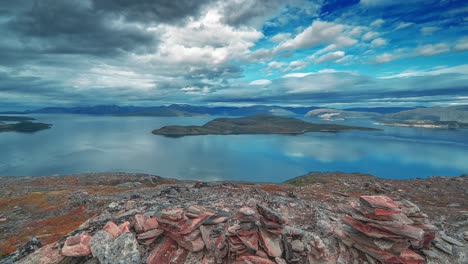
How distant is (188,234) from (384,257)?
11.4 meters

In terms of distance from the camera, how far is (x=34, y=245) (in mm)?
14930

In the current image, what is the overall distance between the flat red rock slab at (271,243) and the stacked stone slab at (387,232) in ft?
14.7

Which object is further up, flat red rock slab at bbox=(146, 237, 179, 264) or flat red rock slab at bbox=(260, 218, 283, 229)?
flat red rock slab at bbox=(260, 218, 283, 229)

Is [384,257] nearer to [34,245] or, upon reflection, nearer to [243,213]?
[243,213]

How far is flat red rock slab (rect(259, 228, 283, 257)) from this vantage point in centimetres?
1248

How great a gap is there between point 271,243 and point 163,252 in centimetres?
676

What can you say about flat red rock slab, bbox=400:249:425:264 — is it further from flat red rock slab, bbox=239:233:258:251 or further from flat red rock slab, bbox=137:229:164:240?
flat red rock slab, bbox=137:229:164:240

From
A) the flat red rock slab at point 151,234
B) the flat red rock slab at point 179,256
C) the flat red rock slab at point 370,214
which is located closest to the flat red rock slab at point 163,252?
the flat red rock slab at point 179,256

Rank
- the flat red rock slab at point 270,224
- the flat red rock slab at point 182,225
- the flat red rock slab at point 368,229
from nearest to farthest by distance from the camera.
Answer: the flat red rock slab at point 368,229, the flat red rock slab at point 270,224, the flat red rock slab at point 182,225

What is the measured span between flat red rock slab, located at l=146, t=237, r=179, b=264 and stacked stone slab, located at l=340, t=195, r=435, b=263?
11073 mm

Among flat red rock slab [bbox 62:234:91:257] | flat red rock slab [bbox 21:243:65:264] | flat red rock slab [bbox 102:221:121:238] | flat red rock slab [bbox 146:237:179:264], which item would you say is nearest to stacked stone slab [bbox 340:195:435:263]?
flat red rock slab [bbox 146:237:179:264]

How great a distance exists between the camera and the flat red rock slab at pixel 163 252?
12.8 metres

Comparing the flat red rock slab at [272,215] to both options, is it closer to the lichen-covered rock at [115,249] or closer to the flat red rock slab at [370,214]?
the flat red rock slab at [370,214]

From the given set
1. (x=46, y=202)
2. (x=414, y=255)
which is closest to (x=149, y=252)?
(x=414, y=255)
